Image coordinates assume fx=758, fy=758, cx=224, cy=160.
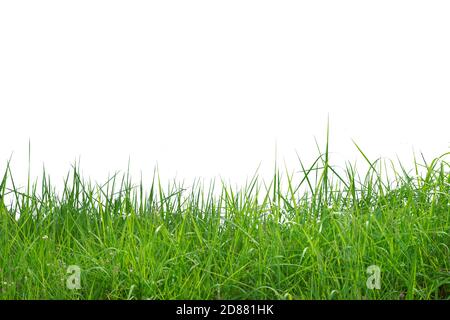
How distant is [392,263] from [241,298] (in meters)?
0.84

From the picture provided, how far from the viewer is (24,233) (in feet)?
15.7

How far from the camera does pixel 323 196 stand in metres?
4.82

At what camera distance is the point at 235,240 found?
433 cm

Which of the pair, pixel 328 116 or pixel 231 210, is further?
pixel 328 116

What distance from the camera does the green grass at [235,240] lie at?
4.02 metres

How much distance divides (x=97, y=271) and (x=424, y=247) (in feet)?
5.94

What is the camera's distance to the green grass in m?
4.02
